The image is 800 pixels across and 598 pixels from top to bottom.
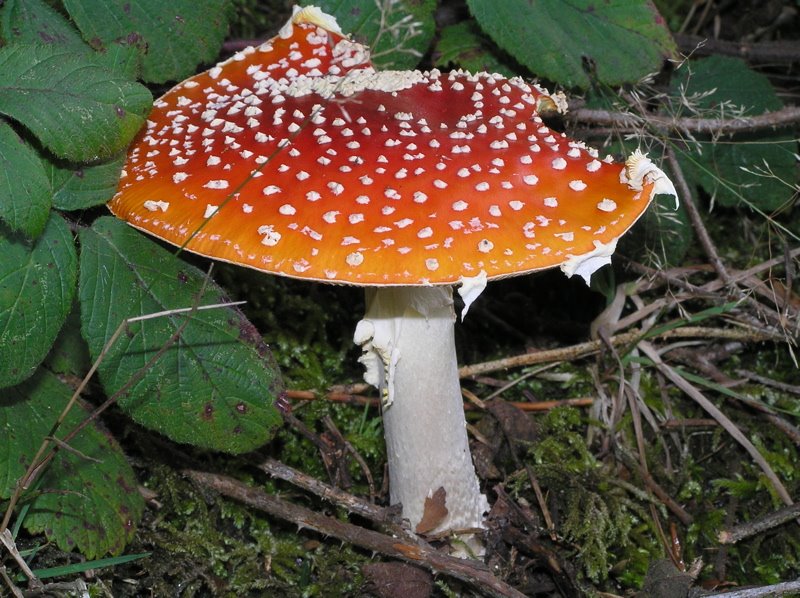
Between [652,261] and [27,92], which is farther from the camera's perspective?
[652,261]

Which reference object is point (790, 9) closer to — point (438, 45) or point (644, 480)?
point (438, 45)

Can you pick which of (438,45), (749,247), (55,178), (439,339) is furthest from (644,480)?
(55,178)

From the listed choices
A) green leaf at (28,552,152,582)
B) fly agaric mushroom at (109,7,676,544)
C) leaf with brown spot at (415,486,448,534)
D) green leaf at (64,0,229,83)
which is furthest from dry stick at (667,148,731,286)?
green leaf at (28,552,152,582)

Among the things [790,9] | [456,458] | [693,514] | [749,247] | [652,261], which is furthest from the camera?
[790,9]

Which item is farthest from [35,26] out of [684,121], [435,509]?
[684,121]

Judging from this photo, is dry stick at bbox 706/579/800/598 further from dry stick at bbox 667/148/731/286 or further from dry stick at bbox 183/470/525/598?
dry stick at bbox 667/148/731/286

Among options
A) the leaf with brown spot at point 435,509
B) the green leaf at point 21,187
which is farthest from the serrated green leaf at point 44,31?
the leaf with brown spot at point 435,509
